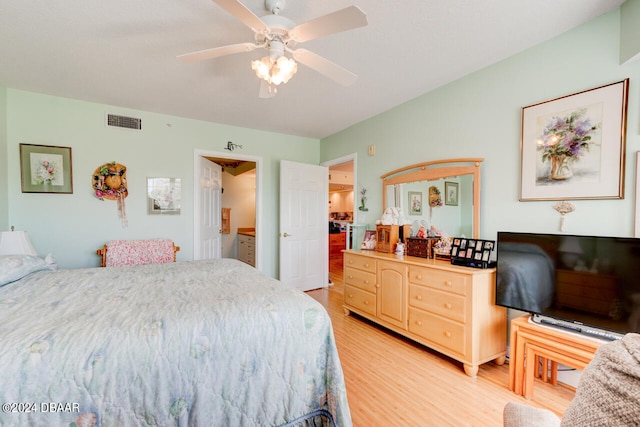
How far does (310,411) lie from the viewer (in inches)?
53.4

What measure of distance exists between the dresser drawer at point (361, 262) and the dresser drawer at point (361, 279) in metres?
0.04

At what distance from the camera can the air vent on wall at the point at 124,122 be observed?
3.25m

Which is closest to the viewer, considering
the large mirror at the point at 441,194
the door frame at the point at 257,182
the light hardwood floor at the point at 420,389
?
the light hardwood floor at the point at 420,389

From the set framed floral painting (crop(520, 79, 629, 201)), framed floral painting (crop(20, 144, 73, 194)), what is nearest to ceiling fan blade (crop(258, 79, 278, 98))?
framed floral painting (crop(520, 79, 629, 201))

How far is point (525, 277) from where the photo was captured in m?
1.93

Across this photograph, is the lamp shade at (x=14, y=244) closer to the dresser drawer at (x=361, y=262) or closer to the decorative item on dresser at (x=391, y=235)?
the dresser drawer at (x=361, y=262)

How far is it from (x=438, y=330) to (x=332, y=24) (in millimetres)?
2345

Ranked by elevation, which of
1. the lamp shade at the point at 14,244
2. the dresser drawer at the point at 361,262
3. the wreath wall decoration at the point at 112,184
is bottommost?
the dresser drawer at the point at 361,262

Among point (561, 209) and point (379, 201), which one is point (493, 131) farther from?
point (379, 201)

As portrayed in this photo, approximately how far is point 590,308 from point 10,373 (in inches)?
110

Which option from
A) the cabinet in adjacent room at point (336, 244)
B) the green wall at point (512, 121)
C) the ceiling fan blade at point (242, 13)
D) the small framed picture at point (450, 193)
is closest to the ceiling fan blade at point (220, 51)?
the ceiling fan blade at point (242, 13)

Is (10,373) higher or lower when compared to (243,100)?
lower

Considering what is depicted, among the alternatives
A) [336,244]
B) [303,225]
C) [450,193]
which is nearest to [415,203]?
[450,193]

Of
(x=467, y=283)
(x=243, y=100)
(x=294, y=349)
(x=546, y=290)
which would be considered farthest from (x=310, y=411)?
Answer: (x=243, y=100)
